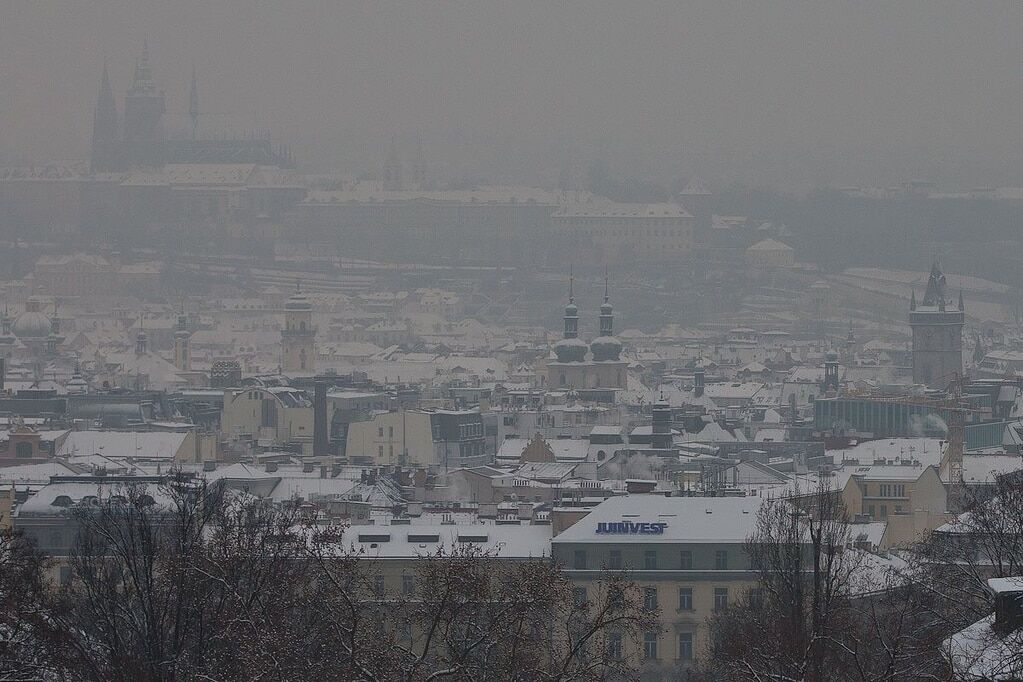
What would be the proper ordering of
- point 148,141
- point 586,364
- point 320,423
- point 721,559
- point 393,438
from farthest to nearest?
point 148,141 < point 586,364 < point 320,423 < point 393,438 < point 721,559

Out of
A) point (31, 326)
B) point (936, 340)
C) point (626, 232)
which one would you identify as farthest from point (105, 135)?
point (936, 340)

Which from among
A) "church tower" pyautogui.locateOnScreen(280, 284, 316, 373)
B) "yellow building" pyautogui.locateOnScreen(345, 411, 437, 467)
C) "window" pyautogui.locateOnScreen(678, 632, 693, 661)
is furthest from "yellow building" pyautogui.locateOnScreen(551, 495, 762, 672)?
"church tower" pyautogui.locateOnScreen(280, 284, 316, 373)

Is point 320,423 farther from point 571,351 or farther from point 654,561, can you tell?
point 654,561

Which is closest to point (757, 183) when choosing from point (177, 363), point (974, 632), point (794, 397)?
point (177, 363)

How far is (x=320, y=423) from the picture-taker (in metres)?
59.5

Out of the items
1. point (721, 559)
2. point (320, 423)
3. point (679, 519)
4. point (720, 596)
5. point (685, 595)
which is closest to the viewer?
point (720, 596)

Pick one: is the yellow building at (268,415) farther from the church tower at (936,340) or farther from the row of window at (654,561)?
the row of window at (654,561)

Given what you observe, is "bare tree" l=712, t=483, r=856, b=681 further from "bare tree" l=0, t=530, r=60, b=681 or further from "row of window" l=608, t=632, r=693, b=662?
"bare tree" l=0, t=530, r=60, b=681

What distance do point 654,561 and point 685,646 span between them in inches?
45.2

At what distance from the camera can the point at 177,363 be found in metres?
83.7

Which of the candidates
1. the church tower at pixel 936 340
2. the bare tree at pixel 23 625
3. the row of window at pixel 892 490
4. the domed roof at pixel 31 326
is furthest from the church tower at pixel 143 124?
the bare tree at pixel 23 625

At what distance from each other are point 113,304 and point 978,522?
9133 centimetres

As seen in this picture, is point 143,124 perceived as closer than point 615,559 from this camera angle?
No

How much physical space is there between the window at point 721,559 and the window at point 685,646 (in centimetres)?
75
